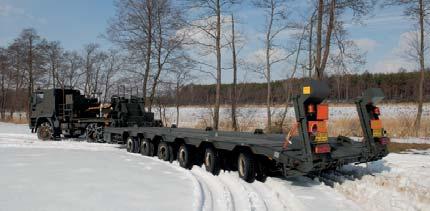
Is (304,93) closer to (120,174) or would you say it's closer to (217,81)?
(120,174)

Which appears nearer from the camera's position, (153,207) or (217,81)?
(153,207)

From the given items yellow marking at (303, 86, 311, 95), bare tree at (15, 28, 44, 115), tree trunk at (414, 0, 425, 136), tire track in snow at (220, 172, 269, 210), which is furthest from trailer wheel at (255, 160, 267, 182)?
bare tree at (15, 28, 44, 115)

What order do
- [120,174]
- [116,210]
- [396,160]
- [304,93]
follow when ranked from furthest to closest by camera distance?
1. [396,160]
2. [120,174]
3. [304,93]
4. [116,210]

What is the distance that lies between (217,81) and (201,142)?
1064 cm

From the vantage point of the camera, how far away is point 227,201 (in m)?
6.97

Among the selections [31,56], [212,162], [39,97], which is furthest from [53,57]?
[212,162]

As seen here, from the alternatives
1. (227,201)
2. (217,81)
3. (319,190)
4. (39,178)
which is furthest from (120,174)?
(217,81)

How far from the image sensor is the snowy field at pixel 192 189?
6.74 meters

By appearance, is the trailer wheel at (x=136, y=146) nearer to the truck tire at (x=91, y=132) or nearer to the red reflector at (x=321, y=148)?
the truck tire at (x=91, y=132)

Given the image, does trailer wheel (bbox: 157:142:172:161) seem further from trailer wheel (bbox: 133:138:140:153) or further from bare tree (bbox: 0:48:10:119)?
bare tree (bbox: 0:48:10:119)

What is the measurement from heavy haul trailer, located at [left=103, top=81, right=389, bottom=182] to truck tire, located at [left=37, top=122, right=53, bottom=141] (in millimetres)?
9529

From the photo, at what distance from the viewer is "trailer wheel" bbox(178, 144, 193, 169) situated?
427 inches

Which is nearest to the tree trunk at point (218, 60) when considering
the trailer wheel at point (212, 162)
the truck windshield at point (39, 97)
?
the truck windshield at point (39, 97)

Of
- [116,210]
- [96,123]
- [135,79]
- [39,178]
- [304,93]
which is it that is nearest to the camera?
[116,210]
